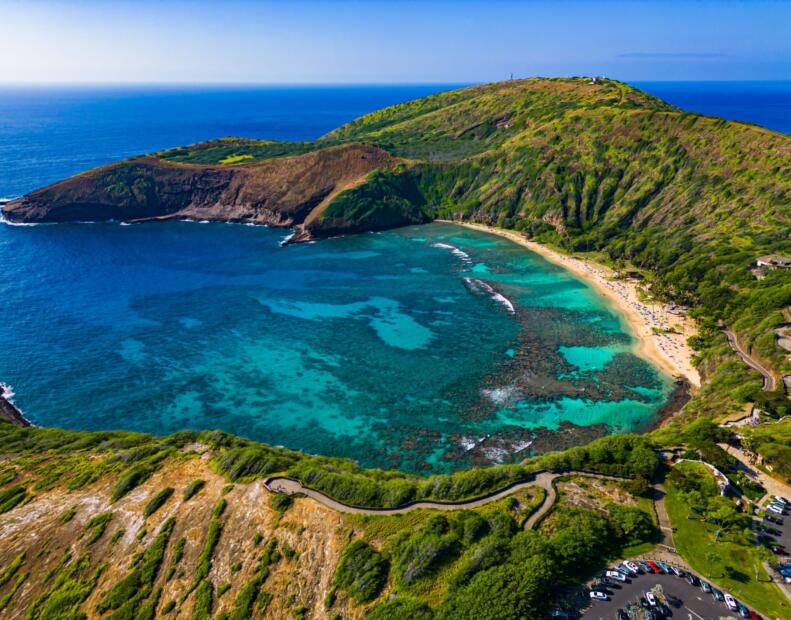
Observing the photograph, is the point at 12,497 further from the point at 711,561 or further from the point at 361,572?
the point at 711,561

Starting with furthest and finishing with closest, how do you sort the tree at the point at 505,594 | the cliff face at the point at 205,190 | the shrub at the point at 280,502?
1. the cliff face at the point at 205,190
2. the shrub at the point at 280,502
3. the tree at the point at 505,594

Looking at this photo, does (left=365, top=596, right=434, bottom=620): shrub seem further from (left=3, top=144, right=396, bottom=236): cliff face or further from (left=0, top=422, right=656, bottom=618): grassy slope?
(left=3, top=144, right=396, bottom=236): cliff face

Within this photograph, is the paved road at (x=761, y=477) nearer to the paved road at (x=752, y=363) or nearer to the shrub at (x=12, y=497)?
the paved road at (x=752, y=363)

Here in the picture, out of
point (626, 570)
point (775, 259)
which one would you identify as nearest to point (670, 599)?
point (626, 570)

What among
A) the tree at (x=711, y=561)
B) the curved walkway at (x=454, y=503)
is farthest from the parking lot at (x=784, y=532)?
the curved walkway at (x=454, y=503)

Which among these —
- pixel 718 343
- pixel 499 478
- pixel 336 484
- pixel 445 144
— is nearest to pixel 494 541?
pixel 499 478

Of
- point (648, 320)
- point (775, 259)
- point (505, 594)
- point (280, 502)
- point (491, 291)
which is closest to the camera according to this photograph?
point (505, 594)

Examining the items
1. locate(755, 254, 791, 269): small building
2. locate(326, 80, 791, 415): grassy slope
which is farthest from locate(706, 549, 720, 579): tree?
locate(755, 254, 791, 269): small building
